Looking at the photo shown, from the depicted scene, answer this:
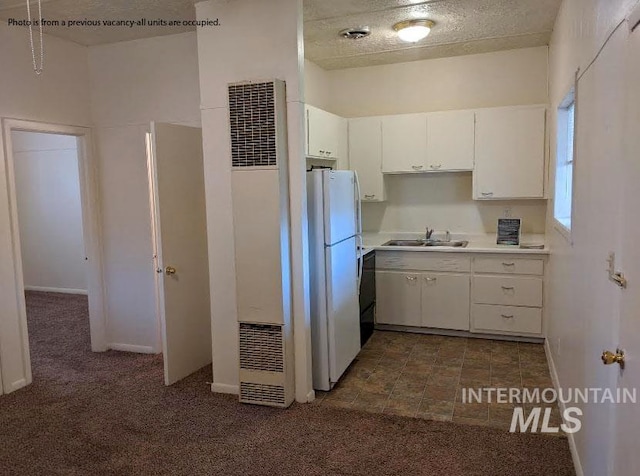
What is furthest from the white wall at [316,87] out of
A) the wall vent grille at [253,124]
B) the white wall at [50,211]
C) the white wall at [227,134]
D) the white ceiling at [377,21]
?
the white wall at [50,211]

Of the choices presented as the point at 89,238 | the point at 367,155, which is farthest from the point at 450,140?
the point at 89,238

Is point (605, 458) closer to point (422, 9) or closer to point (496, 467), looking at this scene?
point (496, 467)

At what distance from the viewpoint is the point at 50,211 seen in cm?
720

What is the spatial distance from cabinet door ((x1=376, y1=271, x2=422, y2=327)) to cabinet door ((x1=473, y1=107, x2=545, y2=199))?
1.09 meters

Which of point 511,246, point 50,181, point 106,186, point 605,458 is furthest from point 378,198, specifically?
point 50,181

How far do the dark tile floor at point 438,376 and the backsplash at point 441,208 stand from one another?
1.24m

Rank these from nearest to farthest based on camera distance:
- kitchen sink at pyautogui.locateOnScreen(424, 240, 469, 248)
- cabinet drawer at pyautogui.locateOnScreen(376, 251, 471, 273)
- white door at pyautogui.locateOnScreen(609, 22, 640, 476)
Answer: white door at pyautogui.locateOnScreen(609, 22, 640, 476), cabinet drawer at pyautogui.locateOnScreen(376, 251, 471, 273), kitchen sink at pyautogui.locateOnScreen(424, 240, 469, 248)

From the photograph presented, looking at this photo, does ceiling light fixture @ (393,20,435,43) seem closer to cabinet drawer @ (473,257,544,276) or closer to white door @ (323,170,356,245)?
white door @ (323,170,356,245)

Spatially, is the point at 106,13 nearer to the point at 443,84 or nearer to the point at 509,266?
the point at 443,84

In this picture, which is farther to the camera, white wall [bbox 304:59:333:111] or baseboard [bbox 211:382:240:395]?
white wall [bbox 304:59:333:111]

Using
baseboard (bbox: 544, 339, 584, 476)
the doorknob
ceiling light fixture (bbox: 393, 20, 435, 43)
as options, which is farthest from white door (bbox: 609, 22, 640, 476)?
ceiling light fixture (bbox: 393, 20, 435, 43)

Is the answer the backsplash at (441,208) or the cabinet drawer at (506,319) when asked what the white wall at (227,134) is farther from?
the backsplash at (441,208)

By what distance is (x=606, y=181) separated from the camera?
6.11ft

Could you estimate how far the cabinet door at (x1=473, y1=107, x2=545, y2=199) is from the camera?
14.8 ft
